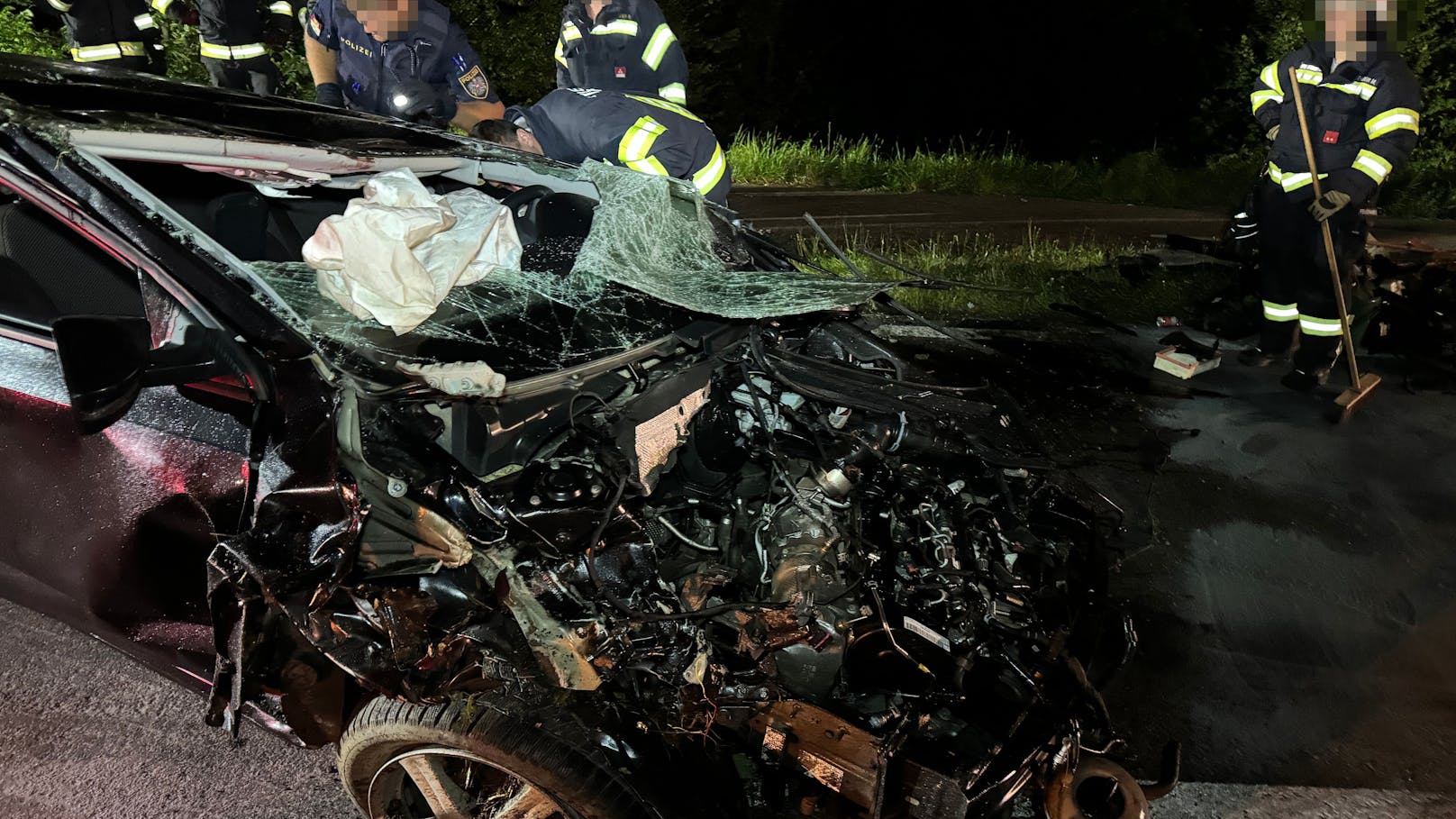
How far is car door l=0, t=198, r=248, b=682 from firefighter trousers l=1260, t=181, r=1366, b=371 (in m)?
5.26

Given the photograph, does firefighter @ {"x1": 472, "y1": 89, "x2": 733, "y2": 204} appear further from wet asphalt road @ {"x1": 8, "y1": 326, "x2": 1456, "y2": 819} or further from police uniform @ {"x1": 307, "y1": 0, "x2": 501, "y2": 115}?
wet asphalt road @ {"x1": 8, "y1": 326, "x2": 1456, "y2": 819}

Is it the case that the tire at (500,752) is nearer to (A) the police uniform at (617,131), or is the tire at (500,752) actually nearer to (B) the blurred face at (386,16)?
(A) the police uniform at (617,131)

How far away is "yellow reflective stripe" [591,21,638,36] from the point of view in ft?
14.8

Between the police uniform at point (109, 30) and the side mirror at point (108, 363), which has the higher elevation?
the police uniform at point (109, 30)

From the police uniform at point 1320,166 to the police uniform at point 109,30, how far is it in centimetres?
738

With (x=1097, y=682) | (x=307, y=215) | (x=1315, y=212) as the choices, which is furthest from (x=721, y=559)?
(x=1315, y=212)

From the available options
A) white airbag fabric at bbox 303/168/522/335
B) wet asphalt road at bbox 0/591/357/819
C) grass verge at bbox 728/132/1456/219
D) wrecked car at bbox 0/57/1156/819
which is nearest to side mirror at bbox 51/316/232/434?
wrecked car at bbox 0/57/1156/819

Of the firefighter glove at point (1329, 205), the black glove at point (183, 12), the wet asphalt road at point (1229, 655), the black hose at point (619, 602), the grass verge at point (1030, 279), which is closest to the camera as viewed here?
the black hose at point (619, 602)

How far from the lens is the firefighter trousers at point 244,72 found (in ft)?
20.2

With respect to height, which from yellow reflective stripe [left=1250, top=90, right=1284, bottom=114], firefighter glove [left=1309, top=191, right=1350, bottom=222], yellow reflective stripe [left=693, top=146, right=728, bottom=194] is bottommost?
firefighter glove [left=1309, top=191, right=1350, bottom=222]

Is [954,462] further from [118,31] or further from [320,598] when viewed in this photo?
[118,31]

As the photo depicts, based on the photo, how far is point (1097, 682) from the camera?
2197 mm

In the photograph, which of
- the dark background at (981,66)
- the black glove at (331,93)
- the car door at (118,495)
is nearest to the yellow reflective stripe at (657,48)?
the black glove at (331,93)

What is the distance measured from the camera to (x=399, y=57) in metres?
4.66
